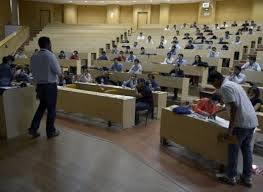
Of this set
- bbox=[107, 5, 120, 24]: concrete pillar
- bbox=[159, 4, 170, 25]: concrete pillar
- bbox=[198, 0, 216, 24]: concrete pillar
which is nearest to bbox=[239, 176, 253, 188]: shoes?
bbox=[198, 0, 216, 24]: concrete pillar

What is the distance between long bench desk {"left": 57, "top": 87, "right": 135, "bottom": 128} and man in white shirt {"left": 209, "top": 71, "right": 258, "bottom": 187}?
1996 mm

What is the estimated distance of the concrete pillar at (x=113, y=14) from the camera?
64.6ft

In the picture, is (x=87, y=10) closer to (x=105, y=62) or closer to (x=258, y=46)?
(x=105, y=62)

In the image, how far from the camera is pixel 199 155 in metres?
3.60

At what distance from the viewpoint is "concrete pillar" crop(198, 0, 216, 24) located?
56.7ft

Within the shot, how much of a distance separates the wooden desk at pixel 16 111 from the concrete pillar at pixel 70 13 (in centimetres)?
1712

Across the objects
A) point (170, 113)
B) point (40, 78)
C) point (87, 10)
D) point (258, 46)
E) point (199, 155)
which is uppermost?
point (87, 10)

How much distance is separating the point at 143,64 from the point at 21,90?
5468 mm

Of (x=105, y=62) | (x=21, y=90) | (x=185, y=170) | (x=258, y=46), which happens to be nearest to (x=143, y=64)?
(x=105, y=62)

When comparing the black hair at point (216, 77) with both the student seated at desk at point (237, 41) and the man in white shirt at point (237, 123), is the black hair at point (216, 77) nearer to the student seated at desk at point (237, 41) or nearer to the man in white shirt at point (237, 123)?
the man in white shirt at point (237, 123)

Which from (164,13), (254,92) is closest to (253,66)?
(254,92)

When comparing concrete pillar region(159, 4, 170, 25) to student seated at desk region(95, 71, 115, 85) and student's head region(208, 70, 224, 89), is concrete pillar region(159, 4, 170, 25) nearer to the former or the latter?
student seated at desk region(95, 71, 115, 85)

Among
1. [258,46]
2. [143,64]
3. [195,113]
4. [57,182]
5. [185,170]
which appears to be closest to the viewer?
[57,182]

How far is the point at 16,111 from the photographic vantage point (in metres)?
3.82
